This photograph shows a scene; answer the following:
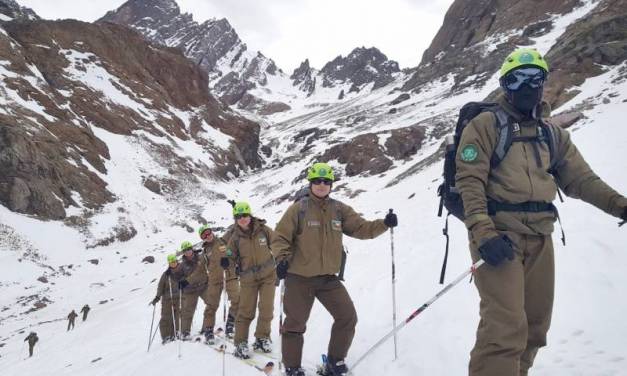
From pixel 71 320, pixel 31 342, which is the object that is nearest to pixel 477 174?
pixel 31 342

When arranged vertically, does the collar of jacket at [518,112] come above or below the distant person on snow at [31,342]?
above

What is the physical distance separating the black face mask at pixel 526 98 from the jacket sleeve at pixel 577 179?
14.0 inches

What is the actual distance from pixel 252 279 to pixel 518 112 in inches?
202

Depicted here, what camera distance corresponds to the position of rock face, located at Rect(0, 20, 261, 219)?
2561 centimetres

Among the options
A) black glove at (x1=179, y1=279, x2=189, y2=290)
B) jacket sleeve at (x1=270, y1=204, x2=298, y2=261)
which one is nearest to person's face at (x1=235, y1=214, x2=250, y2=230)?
jacket sleeve at (x1=270, y1=204, x2=298, y2=261)

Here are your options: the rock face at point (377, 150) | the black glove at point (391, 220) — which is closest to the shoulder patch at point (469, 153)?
the black glove at point (391, 220)

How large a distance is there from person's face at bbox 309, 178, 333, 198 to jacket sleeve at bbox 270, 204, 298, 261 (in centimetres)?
32

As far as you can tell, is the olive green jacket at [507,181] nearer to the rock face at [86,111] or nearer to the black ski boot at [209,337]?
the black ski boot at [209,337]

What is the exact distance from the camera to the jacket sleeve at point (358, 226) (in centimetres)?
525

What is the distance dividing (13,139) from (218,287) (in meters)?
22.8

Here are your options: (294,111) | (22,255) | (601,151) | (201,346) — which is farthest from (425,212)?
(294,111)

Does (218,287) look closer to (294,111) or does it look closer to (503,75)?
(503,75)

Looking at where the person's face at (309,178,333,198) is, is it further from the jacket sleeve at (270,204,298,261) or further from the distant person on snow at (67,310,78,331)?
the distant person on snow at (67,310,78,331)

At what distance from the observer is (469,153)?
321 centimetres
